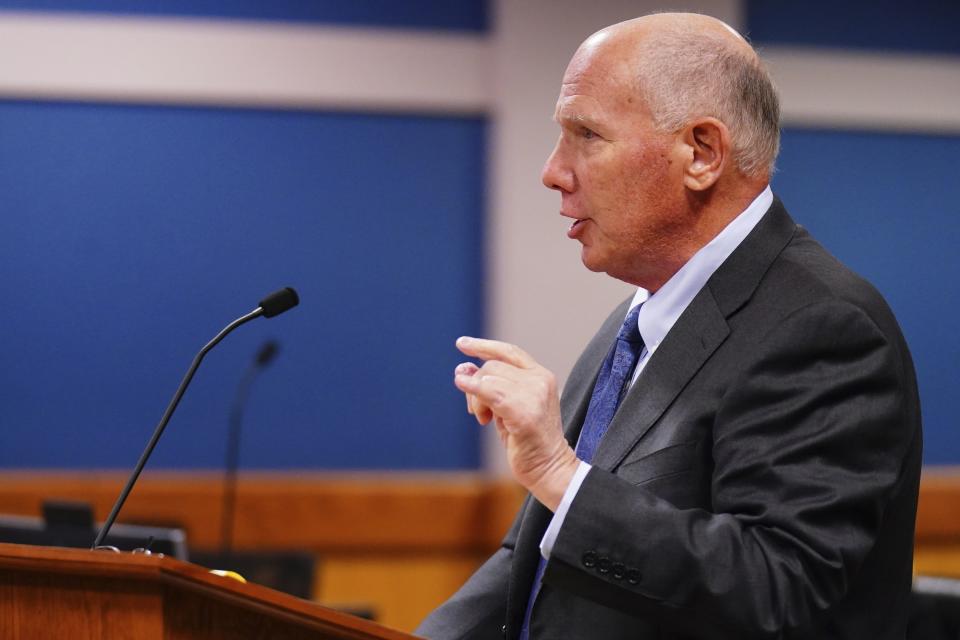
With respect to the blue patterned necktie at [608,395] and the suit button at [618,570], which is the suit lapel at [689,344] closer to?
the blue patterned necktie at [608,395]

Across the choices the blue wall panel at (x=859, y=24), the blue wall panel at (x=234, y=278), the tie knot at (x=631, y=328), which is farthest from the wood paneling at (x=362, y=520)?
the tie knot at (x=631, y=328)

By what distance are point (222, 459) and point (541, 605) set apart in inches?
153

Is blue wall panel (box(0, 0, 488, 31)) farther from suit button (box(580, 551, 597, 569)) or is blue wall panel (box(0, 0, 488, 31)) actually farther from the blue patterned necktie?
suit button (box(580, 551, 597, 569))

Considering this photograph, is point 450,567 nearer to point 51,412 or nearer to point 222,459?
point 222,459

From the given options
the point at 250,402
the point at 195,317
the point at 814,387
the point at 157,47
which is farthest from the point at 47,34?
the point at 814,387

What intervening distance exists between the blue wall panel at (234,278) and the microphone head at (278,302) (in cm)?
341

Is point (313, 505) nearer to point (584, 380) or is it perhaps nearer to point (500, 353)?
point (584, 380)

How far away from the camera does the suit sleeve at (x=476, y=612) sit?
2.03 metres

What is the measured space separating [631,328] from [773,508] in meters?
0.50

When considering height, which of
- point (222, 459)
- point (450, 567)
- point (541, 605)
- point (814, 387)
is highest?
point (814, 387)

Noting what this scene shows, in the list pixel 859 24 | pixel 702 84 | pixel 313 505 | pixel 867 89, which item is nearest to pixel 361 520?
pixel 313 505

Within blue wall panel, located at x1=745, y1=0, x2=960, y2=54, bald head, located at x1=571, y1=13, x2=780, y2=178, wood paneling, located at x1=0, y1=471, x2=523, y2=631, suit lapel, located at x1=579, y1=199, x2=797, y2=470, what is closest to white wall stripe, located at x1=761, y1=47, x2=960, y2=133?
blue wall panel, located at x1=745, y1=0, x2=960, y2=54

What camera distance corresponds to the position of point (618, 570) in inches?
64.0

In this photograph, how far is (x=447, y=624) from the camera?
80.2 inches
